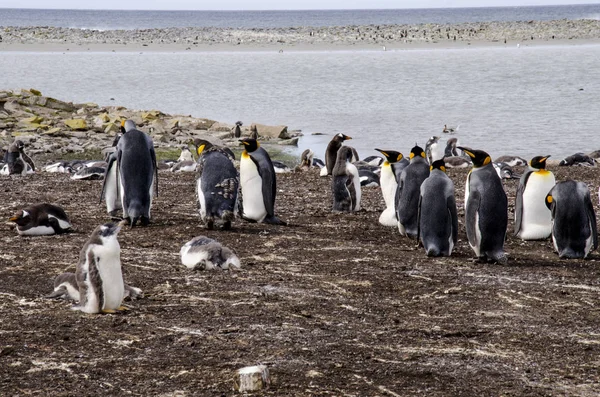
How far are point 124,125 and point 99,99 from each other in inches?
953

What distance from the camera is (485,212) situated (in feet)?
26.5

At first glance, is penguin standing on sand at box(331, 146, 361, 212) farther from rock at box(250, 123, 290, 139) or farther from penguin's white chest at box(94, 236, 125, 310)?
rock at box(250, 123, 290, 139)

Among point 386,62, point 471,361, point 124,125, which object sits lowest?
point 471,361

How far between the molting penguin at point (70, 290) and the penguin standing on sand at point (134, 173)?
2813 millimetres

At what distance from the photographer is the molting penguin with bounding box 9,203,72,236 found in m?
8.63

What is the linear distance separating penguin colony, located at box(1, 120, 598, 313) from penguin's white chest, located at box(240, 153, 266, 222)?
0.04 ft

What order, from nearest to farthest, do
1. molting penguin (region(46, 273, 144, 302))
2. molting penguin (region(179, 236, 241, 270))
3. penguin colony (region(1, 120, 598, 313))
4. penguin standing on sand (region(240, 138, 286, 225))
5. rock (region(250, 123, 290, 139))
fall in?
molting penguin (region(46, 273, 144, 302)), molting penguin (region(179, 236, 241, 270)), penguin colony (region(1, 120, 598, 313)), penguin standing on sand (region(240, 138, 286, 225)), rock (region(250, 123, 290, 139))

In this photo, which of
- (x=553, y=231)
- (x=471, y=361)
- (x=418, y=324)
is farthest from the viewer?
(x=553, y=231)

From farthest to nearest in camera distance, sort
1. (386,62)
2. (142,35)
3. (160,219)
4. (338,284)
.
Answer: (142,35), (386,62), (160,219), (338,284)

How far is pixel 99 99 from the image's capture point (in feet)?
110

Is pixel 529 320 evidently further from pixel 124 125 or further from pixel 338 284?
pixel 124 125

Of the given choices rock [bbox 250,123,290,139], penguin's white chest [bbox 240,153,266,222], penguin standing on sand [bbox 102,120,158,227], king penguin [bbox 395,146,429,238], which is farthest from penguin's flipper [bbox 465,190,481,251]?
rock [bbox 250,123,290,139]

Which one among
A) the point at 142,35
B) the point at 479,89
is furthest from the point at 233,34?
the point at 479,89

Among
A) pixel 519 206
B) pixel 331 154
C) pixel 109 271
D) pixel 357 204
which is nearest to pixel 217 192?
pixel 357 204
